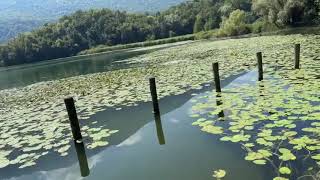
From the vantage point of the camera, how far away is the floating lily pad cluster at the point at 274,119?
824cm

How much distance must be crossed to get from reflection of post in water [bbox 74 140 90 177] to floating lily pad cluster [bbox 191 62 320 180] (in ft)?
12.9

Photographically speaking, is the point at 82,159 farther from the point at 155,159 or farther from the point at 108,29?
the point at 108,29

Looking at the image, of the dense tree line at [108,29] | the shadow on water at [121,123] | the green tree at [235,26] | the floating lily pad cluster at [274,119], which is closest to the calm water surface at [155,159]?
the shadow on water at [121,123]

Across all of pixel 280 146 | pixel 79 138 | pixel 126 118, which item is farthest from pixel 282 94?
pixel 79 138

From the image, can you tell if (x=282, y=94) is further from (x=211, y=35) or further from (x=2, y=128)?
(x=211, y=35)

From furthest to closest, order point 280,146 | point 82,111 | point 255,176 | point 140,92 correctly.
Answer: point 140,92 < point 82,111 < point 280,146 < point 255,176

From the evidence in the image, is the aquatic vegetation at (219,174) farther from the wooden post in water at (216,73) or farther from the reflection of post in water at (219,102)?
the wooden post in water at (216,73)

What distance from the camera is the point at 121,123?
1484 cm

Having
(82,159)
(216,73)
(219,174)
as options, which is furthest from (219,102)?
(219,174)

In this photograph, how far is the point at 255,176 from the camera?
7.88m

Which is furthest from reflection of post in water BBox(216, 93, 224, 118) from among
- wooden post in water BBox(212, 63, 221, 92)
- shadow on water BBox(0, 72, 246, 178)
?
shadow on water BBox(0, 72, 246, 178)

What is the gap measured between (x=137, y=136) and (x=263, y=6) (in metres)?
68.9

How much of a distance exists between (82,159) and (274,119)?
20.3 feet

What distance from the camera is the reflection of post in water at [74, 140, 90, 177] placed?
1020cm
